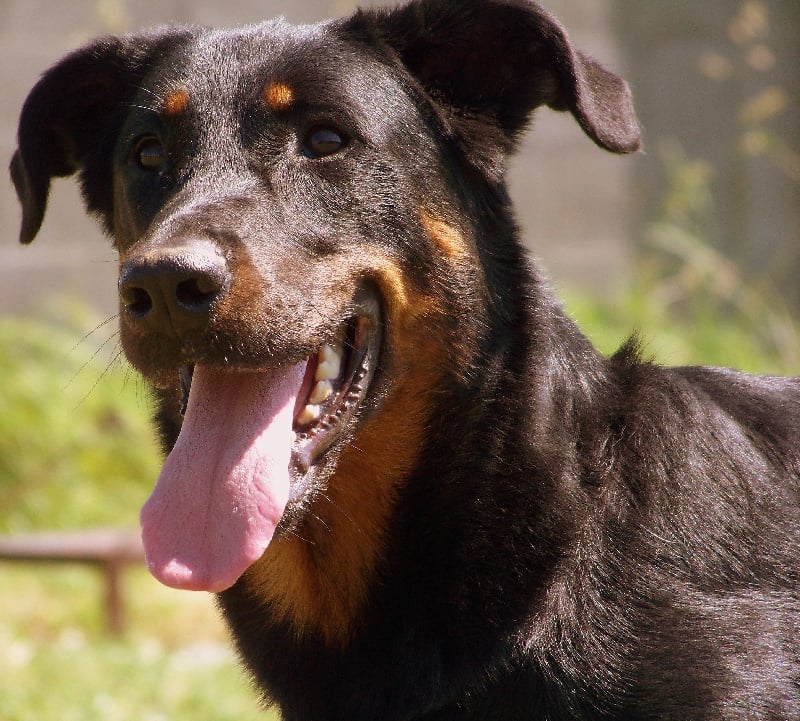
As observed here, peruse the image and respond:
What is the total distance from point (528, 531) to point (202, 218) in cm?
106

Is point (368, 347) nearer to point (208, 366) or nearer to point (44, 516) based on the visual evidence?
point (208, 366)

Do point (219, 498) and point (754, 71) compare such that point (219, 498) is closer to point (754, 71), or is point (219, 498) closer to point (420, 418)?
point (420, 418)

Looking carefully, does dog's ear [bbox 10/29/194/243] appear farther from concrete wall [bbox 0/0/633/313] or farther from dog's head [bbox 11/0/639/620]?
concrete wall [bbox 0/0/633/313]

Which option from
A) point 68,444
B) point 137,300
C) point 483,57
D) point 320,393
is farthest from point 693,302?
point 137,300

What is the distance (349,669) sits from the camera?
2.85 meters

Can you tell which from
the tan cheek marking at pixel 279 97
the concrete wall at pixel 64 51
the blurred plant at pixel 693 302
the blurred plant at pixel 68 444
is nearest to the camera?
the tan cheek marking at pixel 279 97

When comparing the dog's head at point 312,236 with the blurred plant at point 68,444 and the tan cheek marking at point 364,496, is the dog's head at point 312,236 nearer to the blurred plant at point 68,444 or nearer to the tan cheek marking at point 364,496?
the tan cheek marking at point 364,496

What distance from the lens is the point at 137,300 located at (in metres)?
2.64

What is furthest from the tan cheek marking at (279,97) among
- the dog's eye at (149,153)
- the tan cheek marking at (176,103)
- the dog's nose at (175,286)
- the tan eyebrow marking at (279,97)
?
the dog's nose at (175,286)

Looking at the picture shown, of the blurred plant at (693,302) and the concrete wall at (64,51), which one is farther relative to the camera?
the concrete wall at (64,51)

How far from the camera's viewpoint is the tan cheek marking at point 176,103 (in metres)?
3.02

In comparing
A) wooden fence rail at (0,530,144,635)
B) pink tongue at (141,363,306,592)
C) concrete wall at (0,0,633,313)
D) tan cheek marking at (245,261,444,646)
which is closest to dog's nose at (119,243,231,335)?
pink tongue at (141,363,306,592)

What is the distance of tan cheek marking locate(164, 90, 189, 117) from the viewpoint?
9.89 feet

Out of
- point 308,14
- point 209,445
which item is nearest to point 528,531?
point 209,445
